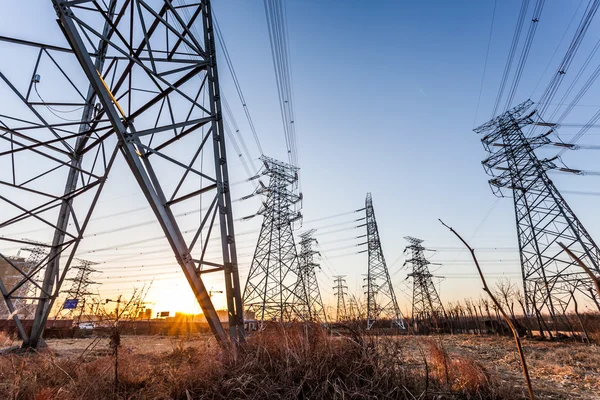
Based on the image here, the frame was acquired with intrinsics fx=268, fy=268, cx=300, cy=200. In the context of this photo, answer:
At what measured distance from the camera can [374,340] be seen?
3.35 metres

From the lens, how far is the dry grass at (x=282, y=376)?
2.54 meters

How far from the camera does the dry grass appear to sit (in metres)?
2.54

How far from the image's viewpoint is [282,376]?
2.67 metres

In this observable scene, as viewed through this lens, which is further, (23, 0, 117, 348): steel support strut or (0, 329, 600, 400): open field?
(23, 0, 117, 348): steel support strut

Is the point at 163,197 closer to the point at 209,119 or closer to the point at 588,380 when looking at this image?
the point at 209,119

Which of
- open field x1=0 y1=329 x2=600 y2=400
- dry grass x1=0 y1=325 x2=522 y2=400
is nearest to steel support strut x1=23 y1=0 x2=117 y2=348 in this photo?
open field x1=0 y1=329 x2=600 y2=400

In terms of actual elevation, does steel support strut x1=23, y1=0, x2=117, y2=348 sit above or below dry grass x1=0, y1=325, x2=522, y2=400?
above

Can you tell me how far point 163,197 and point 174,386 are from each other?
104 inches

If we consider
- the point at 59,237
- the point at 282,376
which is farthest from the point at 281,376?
the point at 59,237

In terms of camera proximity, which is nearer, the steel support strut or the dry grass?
the dry grass

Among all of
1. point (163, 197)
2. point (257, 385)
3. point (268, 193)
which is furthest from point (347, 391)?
point (268, 193)

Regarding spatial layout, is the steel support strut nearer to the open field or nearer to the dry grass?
the open field

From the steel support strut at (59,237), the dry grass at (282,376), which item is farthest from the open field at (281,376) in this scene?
the steel support strut at (59,237)

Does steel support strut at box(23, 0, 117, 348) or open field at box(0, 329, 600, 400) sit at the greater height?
steel support strut at box(23, 0, 117, 348)
